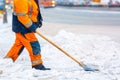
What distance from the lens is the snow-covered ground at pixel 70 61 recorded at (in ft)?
28.3

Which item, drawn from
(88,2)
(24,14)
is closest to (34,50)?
(24,14)

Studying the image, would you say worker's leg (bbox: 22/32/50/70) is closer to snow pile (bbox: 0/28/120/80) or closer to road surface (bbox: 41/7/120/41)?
snow pile (bbox: 0/28/120/80)

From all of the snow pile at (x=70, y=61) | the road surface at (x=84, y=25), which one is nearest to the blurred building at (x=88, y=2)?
the road surface at (x=84, y=25)

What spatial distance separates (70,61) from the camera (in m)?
11.2

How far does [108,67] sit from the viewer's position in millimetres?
10172

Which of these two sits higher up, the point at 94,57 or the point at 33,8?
the point at 33,8

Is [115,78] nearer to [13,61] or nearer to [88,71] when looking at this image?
[88,71]

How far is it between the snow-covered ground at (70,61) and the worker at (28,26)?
0.94ft

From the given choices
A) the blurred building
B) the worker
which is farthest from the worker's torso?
the blurred building

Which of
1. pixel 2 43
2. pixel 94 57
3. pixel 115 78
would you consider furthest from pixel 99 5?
pixel 115 78

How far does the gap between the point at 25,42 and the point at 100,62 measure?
209 centimetres

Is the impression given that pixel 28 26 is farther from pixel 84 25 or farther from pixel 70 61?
pixel 84 25

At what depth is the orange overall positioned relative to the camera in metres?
9.53

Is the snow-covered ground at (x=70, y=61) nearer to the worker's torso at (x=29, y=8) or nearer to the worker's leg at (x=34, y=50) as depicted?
the worker's leg at (x=34, y=50)
